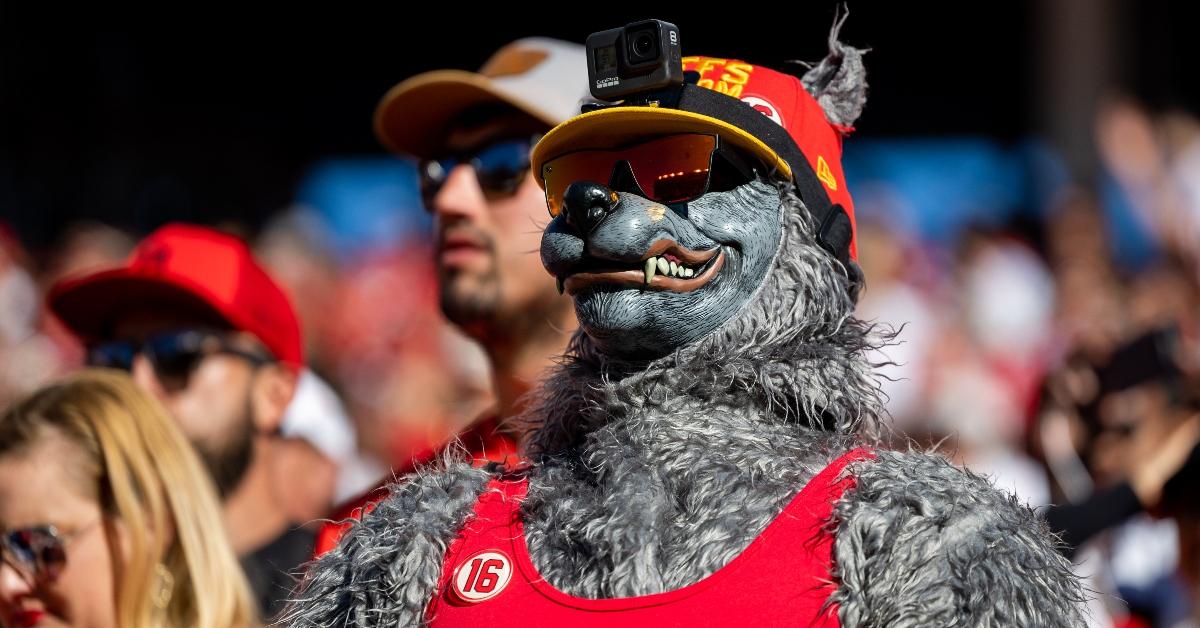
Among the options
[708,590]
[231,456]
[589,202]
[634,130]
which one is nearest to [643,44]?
[634,130]

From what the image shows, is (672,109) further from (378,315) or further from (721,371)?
(378,315)

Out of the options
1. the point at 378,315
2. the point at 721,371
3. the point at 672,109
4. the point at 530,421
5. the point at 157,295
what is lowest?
the point at 378,315

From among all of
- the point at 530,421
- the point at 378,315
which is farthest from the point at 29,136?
the point at 530,421

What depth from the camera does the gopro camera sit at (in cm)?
200

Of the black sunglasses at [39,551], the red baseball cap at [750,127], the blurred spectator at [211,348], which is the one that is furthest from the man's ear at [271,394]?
the red baseball cap at [750,127]

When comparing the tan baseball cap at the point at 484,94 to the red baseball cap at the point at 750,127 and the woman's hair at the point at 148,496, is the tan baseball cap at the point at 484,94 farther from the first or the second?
the red baseball cap at the point at 750,127

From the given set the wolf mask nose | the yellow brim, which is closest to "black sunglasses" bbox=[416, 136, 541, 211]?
the yellow brim

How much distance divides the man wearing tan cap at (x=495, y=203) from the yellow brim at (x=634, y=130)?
108 centimetres

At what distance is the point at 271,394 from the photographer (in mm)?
4199

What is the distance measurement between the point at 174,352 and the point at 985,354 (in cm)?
463

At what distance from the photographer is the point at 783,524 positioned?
1.83 m

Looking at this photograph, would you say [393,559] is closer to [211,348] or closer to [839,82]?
[839,82]

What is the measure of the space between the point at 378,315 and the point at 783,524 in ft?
26.2

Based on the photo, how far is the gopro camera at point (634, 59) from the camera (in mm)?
1998
